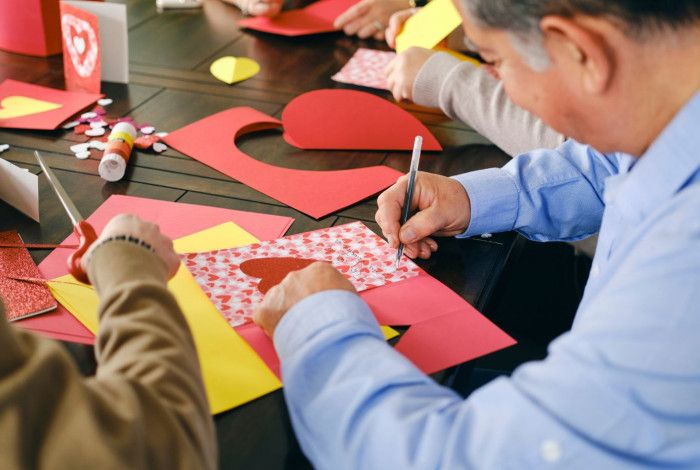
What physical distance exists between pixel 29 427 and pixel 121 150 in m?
0.77

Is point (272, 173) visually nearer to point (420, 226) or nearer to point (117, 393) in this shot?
point (420, 226)

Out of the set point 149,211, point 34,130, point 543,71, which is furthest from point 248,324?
point 34,130

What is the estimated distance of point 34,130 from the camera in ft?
4.61

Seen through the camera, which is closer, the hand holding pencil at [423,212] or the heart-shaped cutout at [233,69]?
the hand holding pencil at [423,212]

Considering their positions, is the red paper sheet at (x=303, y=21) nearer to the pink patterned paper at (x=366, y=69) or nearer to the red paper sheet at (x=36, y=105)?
the pink patterned paper at (x=366, y=69)

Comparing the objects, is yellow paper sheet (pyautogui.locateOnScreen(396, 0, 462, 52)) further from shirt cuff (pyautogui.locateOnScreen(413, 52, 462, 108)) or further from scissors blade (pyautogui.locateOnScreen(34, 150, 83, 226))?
scissors blade (pyautogui.locateOnScreen(34, 150, 83, 226))

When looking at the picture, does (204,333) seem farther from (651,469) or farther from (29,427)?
(651,469)

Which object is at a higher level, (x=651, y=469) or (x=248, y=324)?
(x=651, y=469)

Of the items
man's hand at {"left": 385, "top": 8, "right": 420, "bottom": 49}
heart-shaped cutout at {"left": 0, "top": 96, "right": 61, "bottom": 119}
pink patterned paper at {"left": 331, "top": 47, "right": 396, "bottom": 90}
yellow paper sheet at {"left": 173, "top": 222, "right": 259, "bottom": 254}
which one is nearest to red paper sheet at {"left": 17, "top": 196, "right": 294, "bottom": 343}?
yellow paper sheet at {"left": 173, "top": 222, "right": 259, "bottom": 254}

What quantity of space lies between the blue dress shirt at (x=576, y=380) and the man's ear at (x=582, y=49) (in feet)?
0.29

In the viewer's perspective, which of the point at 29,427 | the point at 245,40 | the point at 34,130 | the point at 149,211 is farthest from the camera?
the point at 245,40

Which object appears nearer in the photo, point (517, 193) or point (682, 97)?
point (682, 97)

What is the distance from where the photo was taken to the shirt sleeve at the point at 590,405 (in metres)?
0.68

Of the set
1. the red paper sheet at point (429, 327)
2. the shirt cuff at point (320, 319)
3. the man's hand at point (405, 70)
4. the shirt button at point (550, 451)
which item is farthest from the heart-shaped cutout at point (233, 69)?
the shirt button at point (550, 451)
